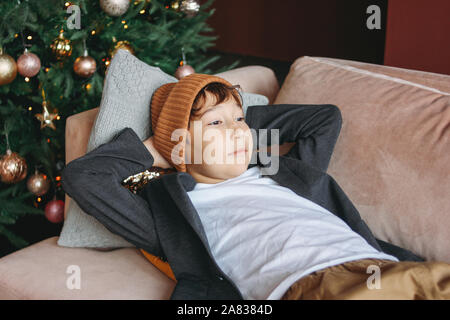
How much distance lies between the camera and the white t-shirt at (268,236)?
39.0 inches

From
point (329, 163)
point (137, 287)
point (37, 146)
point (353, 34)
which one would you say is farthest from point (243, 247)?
point (353, 34)

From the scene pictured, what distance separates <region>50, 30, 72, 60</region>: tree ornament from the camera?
166 centimetres

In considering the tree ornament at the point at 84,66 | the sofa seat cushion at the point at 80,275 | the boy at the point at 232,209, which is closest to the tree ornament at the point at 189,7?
the tree ornament at the point at 84,66

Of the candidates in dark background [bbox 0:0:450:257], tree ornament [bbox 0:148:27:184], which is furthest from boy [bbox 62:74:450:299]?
dark background [bbox 0:0:450:257]

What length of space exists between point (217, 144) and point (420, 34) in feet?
6.17

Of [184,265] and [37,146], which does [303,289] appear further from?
[37,146]

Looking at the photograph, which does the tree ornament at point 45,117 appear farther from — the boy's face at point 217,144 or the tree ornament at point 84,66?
the boy's face at point 217,144

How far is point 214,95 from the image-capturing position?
4.09 ft

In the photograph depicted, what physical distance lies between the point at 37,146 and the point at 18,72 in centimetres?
32

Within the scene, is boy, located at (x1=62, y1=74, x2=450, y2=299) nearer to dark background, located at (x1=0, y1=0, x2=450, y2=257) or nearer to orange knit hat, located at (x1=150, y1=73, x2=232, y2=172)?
orange knit hat, located at (x1=150, y1=73, x2=232, y2=172)

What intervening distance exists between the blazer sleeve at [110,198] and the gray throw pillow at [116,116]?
120 mm

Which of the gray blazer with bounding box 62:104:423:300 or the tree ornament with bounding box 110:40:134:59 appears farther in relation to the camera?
the tree ornament with bounding box 110:40:134:59

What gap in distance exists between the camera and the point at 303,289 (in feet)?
2.97

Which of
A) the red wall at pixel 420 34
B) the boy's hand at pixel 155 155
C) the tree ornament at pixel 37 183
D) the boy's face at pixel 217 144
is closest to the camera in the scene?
the boy's face at pixel 217 144
